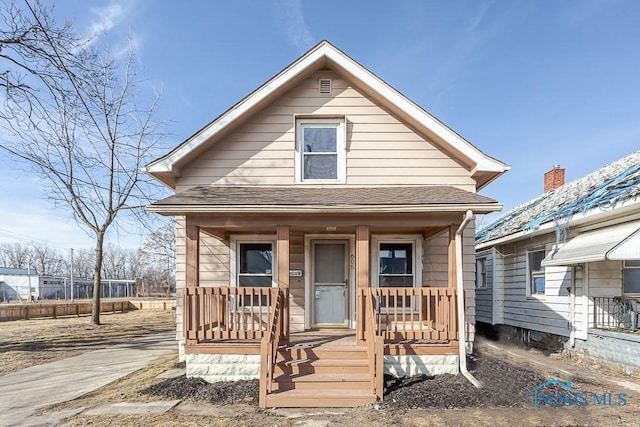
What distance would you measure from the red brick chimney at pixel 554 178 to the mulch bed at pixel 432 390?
919 centimetres

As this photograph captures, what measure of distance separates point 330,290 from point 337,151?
3138mm

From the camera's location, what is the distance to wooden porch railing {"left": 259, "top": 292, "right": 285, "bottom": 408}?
5.32 meters

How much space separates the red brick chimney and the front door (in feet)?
31.8

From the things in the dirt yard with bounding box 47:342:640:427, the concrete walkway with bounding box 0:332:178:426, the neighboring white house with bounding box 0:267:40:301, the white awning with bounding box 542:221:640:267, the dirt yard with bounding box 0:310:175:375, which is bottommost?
the neighboring white house with bounding box 0:267:40:301

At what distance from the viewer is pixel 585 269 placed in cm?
807

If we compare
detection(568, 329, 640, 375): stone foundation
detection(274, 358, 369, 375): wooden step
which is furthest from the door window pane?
detection(568, 329, 640, 375): stone foundation

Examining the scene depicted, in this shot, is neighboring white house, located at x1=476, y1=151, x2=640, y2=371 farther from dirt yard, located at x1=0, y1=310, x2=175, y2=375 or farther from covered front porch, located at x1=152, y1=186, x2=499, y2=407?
A: dirt yard, located at x1=0, y1=310, x2=175, y2=375

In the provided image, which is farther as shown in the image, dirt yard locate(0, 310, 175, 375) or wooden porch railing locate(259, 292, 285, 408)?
dirt yard locate(0, 310, 175, 375)

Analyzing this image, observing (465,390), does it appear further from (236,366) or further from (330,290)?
(236,366)

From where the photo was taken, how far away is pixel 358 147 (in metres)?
8.10

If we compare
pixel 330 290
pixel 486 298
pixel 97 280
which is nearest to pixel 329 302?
pixel 330 290

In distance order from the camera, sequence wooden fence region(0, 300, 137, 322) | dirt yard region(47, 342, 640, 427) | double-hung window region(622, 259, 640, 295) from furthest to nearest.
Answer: wooden fence region(0, 300, 137, 322)
double-hung window region(622, 259, 640, 295)
dirt yard region(47, 342, 640, 427)

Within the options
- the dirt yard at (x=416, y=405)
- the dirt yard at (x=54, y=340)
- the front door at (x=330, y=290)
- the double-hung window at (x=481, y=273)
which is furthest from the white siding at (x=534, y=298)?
the dirt yard at (x=54, y=340)

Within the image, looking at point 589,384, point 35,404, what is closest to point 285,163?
point 35,404
